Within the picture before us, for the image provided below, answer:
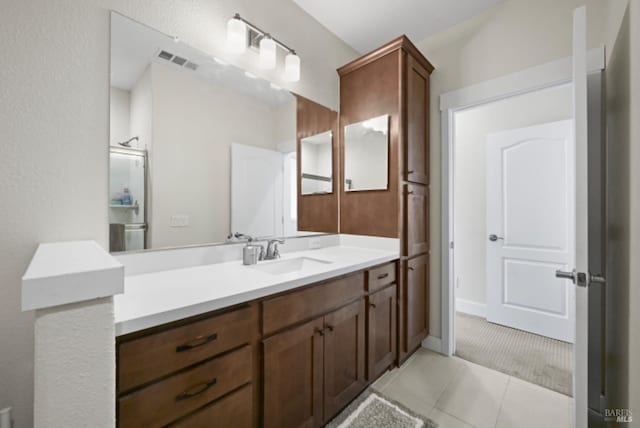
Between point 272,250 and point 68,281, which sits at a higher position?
point 68,281

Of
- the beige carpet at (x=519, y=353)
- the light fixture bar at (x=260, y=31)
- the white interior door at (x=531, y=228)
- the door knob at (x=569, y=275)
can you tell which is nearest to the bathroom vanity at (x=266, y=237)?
the light fixture bar at (x=260, y=31)

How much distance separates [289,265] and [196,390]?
3.09ft

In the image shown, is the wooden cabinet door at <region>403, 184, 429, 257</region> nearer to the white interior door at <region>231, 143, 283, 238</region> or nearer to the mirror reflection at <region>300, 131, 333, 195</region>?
the mirror reflection at <region>300, 131, 333, 195</region>

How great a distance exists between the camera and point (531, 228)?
8.79ft

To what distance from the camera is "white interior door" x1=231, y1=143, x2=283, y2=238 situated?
5.58 feet

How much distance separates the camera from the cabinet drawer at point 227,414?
35.2 inches

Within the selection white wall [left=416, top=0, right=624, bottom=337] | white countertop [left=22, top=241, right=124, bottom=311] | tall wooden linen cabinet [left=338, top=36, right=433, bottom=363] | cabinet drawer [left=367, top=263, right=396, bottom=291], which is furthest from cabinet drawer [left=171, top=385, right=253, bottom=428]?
white wall [left=416, top=0, right=624, bottom=337]

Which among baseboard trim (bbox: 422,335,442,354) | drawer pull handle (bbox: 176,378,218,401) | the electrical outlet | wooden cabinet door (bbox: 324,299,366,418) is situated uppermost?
the electrical outlet

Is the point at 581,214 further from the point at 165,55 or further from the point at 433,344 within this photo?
the point at 165,55

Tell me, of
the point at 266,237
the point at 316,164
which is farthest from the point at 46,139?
the point at 316,164

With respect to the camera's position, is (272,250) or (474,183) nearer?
(272,250)

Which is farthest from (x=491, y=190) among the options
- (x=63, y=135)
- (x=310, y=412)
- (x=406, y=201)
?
(x=63, y=135)

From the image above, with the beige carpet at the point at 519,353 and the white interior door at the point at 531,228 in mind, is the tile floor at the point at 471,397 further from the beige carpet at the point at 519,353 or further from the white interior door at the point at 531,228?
the white interior door at the point at 531,228

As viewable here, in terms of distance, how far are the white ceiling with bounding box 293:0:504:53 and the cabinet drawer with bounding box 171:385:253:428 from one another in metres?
2.48
